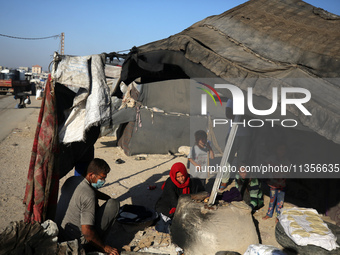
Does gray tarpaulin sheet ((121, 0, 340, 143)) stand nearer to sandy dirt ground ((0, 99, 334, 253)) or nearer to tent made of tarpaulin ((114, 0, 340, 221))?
tent made of tarpaulin ((114, 0, 340, 221))

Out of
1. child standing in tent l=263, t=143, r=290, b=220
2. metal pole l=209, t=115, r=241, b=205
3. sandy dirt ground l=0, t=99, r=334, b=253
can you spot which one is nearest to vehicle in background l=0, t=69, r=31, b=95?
sandy dirt ground l=0, t=99, r=334, b=253

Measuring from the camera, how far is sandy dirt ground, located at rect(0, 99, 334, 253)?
5.24 metres

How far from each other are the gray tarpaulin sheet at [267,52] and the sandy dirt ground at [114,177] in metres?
2.74

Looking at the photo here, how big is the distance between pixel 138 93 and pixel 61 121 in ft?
19.7

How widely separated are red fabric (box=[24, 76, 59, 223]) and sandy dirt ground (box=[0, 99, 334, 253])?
139 cm

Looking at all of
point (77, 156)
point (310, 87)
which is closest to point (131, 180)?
point (77, 156)

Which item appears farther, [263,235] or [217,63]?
[263,235]

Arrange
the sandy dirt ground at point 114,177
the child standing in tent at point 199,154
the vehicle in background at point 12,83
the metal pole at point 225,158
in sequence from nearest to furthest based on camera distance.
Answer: the metal pole at point 225,158
the sandy dirt ground at point 114,177
the child standing in tent at point 199,154
the vehicle in background at point 12,83

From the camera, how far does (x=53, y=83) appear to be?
136 inches

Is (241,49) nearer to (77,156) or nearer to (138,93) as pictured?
(77,156)

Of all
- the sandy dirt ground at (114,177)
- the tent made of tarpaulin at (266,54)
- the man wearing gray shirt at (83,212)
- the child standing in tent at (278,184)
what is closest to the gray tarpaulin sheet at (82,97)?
the man wearing gray shirt at (83,212)

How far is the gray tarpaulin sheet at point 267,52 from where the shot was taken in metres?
2.90

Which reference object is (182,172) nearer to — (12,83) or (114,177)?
(114,177)

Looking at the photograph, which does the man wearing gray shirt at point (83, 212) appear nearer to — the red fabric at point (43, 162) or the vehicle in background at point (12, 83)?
the red fabric at point (43, 162)
